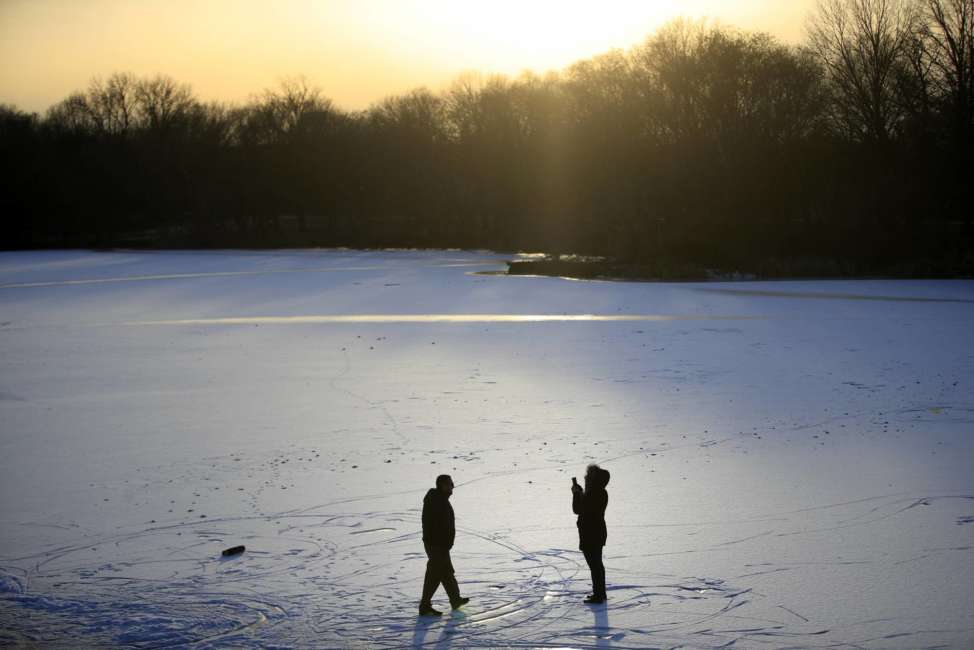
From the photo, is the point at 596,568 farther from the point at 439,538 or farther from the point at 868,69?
the point at 868,69

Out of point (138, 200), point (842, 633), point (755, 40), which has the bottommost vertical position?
point (842, 633)

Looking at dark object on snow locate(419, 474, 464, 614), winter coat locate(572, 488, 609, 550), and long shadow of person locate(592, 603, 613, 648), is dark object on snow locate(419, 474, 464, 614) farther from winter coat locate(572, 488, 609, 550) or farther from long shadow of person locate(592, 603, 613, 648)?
long shadow of person locate(592, 603, 613, 648)

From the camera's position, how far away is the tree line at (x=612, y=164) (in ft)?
149

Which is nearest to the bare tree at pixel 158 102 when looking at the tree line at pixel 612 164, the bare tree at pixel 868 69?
the tree line at pixel 612 164

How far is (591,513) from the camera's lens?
6.55 meters

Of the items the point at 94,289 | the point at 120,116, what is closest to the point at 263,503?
the point at 94,289

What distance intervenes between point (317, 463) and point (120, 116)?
9415cm

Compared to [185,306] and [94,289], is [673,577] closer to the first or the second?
[185,306]

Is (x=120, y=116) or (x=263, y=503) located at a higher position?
(x=120, y=116)

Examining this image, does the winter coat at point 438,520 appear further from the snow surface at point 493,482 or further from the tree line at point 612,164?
the tree line at point 612,164

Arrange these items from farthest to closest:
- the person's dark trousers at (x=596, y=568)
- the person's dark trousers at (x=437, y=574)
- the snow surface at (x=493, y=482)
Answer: the snow surface at (x=493, y=482)
the person's dark trousers at (x=596, y=568)
the person's dark trousers at (x=437, y=574)

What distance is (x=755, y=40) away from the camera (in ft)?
175

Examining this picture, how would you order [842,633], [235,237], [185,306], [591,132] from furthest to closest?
[235,237], [591,132], [185,306], [842,633]

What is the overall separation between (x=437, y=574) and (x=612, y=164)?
165 feet
